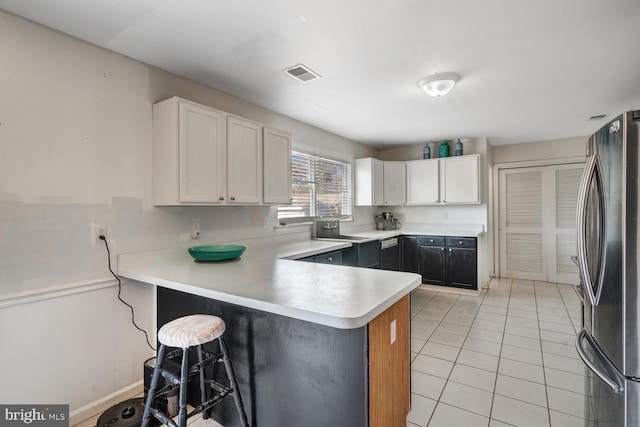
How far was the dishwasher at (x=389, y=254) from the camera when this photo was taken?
424 cm

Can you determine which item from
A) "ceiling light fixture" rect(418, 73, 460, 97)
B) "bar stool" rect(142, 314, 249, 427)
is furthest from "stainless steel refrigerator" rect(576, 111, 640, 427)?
"bar stool" rect(142, 314, 249, 427)

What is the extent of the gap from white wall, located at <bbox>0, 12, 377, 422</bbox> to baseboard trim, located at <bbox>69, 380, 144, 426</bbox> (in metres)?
0.03

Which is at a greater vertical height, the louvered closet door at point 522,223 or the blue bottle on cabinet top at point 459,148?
the blue bottle on cabinet top at point 459,148

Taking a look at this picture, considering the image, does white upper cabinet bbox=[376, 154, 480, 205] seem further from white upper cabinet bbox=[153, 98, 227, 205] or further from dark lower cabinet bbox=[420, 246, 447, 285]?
white upper cabinet bbox=[153, 98, 227, 205]

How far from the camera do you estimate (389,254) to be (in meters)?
4.46

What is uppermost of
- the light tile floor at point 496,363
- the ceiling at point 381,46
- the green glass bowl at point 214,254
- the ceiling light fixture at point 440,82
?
the ceiling at point 381,46

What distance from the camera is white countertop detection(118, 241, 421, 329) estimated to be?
119cm

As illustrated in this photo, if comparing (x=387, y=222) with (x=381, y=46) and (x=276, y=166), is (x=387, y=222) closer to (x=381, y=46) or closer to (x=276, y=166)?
(x=276, y=166)

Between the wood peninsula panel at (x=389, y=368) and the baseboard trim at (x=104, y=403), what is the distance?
5.85 feet

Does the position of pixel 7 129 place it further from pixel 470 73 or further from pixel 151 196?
pixel 470 73

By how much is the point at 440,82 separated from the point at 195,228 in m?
2.36

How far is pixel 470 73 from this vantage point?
2.50 meters

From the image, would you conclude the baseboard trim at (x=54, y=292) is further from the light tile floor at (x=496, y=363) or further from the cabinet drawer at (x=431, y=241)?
the cabinet drawer at (x=431, y=241)

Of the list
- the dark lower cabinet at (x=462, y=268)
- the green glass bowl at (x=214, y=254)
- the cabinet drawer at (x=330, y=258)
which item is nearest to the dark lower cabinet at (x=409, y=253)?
the dark lower cabinet at (x=462, y=268)
